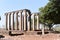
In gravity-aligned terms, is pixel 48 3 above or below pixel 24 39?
above

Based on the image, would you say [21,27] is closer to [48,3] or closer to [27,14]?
[27,14]

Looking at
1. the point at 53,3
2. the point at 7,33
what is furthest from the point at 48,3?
the point at 7,33

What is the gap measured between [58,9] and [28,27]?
1492cm

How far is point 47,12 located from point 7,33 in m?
8.49

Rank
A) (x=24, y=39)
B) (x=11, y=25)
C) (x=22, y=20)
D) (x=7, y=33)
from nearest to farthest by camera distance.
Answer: (x=24, y=39), (x=7, y=33), (x=22, y=20), (x=11, y=25)

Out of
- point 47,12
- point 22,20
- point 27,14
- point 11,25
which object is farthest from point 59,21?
point 11,25

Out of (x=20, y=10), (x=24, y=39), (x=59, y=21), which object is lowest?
(x=24, y=39)

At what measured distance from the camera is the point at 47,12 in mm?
35938

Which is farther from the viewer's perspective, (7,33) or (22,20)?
(22,20)

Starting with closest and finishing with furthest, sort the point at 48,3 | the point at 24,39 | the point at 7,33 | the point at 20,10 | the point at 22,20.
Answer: the point at 24,39
the point at 7,33
the point at 48,3
the point at 20,10
the point at 22,20

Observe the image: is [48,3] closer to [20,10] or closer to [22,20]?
[20,10]

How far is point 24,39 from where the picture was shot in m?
19.5

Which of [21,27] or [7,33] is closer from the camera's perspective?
[7,33]

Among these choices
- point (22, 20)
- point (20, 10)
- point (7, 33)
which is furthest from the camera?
point (22, 20)
